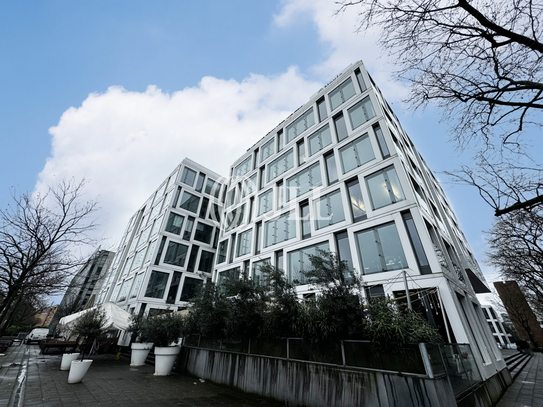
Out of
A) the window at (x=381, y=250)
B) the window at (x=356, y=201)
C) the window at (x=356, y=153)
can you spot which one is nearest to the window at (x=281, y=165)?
the window at (x=356, y=153)

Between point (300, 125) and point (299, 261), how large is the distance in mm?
13287

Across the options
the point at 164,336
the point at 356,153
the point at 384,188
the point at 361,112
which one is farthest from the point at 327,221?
the point at 164,336

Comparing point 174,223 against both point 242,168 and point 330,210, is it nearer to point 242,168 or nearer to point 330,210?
point 242,168

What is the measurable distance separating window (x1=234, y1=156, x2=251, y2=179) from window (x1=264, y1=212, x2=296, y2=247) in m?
9.64

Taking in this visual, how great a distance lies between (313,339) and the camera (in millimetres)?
6082

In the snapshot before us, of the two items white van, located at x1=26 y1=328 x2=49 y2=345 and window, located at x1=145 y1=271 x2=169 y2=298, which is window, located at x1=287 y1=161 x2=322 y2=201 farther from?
white van, located at x1=26 y1=328 x2=49 y2=345

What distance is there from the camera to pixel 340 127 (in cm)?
1789

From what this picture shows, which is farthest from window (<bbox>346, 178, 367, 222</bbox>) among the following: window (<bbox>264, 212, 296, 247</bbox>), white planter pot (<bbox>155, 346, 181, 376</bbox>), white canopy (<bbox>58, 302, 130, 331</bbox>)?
white canopy (<bbox>58, 302, 130, 331</bbox>)

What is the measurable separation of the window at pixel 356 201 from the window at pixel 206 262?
66.5ft

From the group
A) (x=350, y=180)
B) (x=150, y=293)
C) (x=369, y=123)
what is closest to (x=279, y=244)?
(x=350, y=180)

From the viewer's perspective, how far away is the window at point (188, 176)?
101ft

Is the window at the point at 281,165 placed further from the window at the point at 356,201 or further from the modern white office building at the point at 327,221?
the window at the point at 356,201

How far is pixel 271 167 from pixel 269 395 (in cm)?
1872

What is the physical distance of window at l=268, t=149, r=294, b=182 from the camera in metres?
21.0
